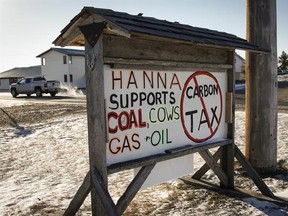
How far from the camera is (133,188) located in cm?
386

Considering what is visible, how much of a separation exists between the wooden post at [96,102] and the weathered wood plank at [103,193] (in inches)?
1.0

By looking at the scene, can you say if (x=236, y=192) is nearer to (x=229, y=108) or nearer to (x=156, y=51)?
(x=229, y=108)

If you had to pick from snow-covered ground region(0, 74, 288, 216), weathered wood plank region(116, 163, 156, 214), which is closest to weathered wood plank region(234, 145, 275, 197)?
snow-covered ground region(0, 74, 288, 216)

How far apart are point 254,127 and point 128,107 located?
120 inches

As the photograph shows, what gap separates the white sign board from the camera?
3.69 m

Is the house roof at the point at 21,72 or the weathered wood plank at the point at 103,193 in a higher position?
the house roof at the point at 21,72

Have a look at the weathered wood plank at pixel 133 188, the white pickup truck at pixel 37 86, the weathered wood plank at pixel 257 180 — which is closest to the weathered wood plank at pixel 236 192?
the weathered wood plank at pixel 257 180

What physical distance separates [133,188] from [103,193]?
0.54m

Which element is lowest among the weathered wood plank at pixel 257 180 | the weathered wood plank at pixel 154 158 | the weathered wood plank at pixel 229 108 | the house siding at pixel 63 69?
the weathered wood plank at pixel 257 180

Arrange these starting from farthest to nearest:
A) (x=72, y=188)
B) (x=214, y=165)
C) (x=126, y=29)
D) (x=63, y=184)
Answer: (x=63, y=184), (x=72, y=188), (x=214, y=165), (x=126, y=29)

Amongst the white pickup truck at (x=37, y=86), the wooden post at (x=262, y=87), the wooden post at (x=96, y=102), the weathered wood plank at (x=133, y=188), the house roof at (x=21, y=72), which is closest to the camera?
the wooden post at (x=96, y=102)

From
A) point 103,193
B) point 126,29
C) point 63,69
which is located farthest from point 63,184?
point 63,69

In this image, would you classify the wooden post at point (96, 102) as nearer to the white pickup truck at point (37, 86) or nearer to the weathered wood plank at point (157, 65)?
the weathered wood plank at point (157, 65)

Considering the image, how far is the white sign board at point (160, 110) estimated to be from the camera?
3.69m
